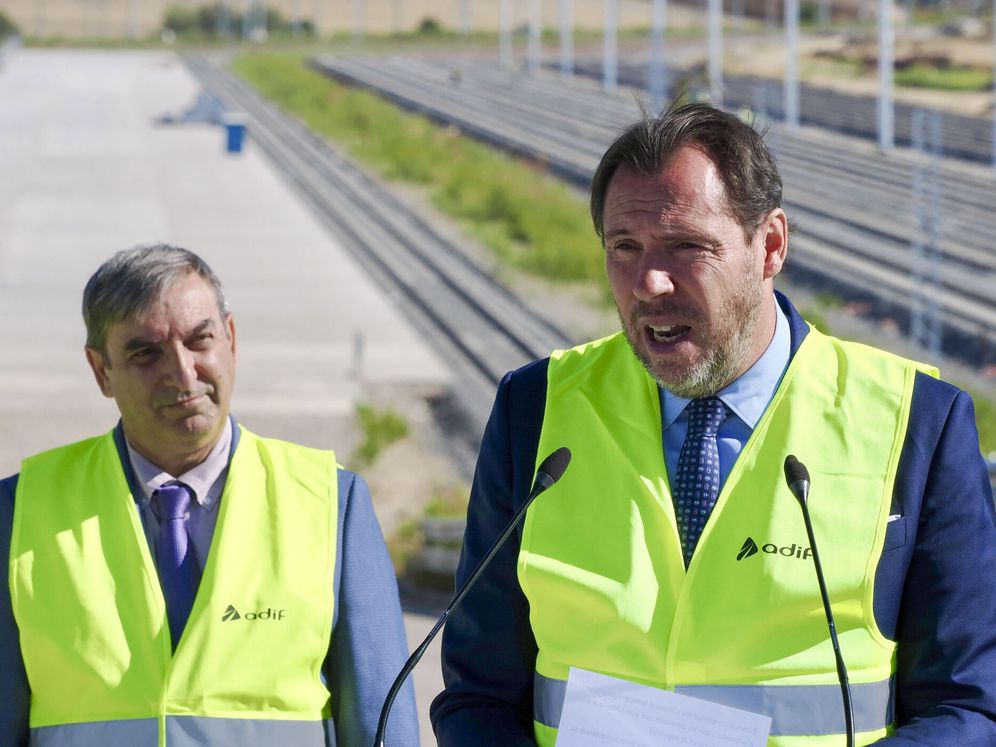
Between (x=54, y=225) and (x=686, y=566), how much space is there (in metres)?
25.1

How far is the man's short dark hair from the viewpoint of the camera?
2645mm

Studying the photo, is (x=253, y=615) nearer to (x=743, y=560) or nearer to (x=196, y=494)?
(x=196, y=494)

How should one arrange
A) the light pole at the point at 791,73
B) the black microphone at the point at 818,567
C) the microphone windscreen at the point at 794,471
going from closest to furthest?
the black microphone at the point at 818,567, the microphone windscreen at the point at 794,471, the light pole at the point at 791,73

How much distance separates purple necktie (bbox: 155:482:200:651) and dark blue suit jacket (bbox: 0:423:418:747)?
8 centimetres

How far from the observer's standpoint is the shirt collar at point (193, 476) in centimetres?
323

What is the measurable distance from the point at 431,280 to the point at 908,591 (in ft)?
67.1

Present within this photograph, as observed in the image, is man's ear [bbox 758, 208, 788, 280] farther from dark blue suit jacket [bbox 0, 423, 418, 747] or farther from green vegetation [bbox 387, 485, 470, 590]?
green vegetation [bbox 387, 485, 470, 590]

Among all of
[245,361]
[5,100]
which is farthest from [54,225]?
[5,100]

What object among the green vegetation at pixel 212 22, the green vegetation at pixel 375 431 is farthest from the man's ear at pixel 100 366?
the green vegetation at pixel 212 22

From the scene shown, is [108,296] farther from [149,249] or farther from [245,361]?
[245,361]

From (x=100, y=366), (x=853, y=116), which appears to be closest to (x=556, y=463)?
(x=100, y=366)

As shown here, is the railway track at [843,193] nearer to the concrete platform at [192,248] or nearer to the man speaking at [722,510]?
the man speaking at [722,510]

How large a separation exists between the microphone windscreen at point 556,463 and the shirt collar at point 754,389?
21 cm

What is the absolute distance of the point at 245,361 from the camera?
1714 centimetres
